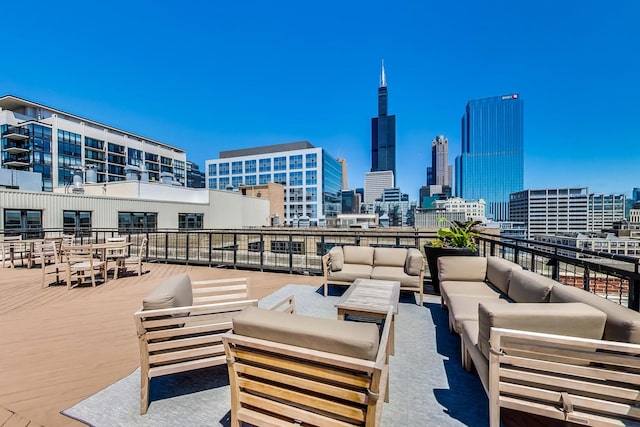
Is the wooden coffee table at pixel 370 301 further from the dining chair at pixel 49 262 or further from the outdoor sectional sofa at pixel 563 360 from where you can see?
the dining chair at pixel 49 262

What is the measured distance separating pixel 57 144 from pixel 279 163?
35.8 metres

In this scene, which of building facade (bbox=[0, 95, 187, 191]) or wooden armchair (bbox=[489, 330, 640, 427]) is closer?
wooden armchair (bbox=[489, 330, 640, 427])

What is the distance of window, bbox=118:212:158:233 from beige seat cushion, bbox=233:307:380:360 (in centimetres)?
1816

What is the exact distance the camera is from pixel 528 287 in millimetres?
2674

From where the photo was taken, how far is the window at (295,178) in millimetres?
57281

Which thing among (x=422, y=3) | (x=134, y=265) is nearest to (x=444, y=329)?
(x=134, y=265)

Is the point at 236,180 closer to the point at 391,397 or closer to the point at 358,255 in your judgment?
the point at 358,255

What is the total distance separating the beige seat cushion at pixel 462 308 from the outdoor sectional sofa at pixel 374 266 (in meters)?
1.13

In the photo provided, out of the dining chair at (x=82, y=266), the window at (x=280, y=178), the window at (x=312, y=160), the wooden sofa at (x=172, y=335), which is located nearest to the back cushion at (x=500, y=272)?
the wooden sofa at (x=172, y=335)

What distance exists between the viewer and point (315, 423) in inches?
50.6

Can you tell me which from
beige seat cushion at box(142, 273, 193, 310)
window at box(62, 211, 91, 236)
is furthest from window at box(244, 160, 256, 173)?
beige seat cushion at box(142, 273, 193, 310)

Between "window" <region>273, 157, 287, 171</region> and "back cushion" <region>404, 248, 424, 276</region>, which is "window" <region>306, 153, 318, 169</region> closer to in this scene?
"window" <region>273, 157, 287, 171</region>

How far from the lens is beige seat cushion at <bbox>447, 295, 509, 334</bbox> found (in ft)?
8.76

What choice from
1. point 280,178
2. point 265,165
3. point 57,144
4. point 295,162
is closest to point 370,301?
point 57,144
